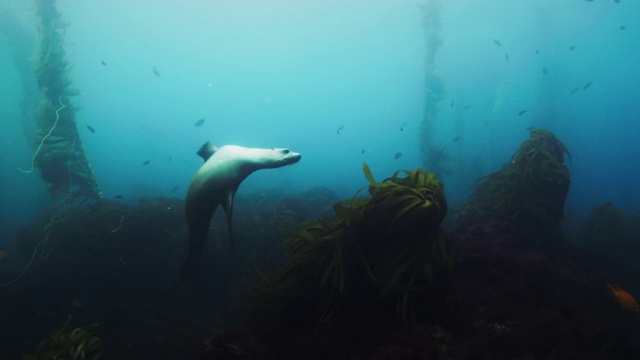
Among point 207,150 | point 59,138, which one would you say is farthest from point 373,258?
point 59,138

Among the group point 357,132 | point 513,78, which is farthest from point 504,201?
point 357,132

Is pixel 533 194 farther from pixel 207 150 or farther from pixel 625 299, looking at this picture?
pixel 207 150

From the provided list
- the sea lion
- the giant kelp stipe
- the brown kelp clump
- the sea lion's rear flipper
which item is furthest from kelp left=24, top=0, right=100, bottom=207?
the brown kelp clump

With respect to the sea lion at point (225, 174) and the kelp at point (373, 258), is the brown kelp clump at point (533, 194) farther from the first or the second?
the sea lion at point (225, 174)

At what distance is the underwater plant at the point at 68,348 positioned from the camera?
372 cm

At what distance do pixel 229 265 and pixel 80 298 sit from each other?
300 cm

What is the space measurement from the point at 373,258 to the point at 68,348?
12.2 ft

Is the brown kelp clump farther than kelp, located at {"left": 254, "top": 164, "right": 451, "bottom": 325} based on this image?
Yes

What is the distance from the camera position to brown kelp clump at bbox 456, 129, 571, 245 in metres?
6.03

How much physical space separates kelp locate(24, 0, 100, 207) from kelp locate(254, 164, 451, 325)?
9095 millimetres

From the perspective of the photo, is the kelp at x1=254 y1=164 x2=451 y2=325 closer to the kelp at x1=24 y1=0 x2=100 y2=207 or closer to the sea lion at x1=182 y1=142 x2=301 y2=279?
the sea lion at x1=182 y1=142 x2=301 y2=279

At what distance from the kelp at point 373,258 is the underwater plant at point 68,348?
2420mm

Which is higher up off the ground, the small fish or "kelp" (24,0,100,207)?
"kelp" (24,0,100,207)

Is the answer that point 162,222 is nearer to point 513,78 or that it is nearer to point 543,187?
point 543,187
